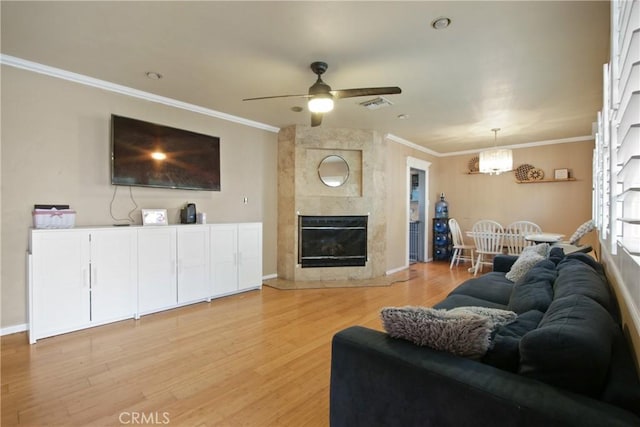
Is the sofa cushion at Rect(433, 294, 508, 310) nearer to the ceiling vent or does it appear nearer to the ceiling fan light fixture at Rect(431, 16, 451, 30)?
the ceiling fan light fixture at Rect(431, 16, 451, 30)

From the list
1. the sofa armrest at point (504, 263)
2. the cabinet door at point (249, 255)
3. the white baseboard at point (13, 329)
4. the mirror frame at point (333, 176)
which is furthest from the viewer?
the mirror frame at point (333, 176)

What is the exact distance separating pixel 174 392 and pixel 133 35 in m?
2.59

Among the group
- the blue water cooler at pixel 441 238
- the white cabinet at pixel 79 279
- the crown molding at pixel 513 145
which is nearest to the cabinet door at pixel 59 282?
the white cabinet at pixel 79 279

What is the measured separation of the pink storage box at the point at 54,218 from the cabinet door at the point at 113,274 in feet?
0.81

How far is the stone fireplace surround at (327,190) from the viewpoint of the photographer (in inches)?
189

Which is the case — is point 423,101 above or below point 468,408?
above

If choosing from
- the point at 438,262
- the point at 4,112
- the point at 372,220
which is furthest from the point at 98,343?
the point at 438,262

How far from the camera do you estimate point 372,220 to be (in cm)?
510

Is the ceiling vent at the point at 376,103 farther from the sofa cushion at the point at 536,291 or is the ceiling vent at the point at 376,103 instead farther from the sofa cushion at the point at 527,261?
the sofa cushion at the point at 536,291

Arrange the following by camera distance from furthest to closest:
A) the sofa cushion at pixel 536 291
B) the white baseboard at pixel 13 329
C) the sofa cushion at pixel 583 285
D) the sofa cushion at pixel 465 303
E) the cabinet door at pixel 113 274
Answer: the cabinet door at pixel 113 274, the white baseboard at pixel 13 329, the sofa cushion at pixel 465 303, the sofa cushion at pixel 536 291, the sofa cushion at pixel 583 285

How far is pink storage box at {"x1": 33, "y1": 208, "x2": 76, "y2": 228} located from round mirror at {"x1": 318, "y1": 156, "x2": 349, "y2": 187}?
10.4 feet

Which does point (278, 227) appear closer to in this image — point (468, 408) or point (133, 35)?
point (133, 35)

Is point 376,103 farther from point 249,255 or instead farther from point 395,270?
point 395,270

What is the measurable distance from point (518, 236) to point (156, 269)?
17.8 ft
